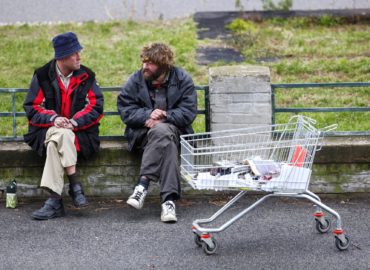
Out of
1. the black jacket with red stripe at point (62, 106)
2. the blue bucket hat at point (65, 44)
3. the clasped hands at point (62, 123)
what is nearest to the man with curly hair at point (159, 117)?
the black jacket with red stripe at point (62, 106)

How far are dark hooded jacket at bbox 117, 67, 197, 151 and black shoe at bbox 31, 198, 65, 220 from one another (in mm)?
769

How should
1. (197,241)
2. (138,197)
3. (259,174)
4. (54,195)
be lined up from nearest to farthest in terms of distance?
(259,174)
(197,241)
(138,197)
(54,195)

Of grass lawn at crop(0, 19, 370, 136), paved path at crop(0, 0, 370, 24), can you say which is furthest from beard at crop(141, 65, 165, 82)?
paved path at crop(0, 0, 370, 24)

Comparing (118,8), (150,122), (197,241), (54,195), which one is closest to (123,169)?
(150,122)

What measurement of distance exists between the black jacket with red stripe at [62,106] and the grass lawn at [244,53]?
154cm

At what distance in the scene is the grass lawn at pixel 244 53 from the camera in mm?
10453

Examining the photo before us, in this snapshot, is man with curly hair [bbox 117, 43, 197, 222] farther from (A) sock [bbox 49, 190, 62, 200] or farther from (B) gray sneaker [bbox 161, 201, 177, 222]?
(A) sock [bbox 49, 190, 62, 200]

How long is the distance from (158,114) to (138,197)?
2.44 feet

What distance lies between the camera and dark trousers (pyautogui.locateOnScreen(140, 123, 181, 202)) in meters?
7.67

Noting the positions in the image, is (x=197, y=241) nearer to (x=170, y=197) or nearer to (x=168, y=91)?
(x=170, y=197)

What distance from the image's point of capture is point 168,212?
7.62 metres

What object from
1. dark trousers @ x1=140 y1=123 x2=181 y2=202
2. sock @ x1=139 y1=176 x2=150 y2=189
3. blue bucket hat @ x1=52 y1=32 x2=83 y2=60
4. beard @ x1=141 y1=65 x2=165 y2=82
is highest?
blue bucket hat @ x1=52 y1=32 x2=83 y2=60

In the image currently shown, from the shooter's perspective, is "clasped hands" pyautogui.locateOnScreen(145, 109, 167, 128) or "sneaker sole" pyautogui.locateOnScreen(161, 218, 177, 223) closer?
"sneaker sole" pyautogui.locateOnScreen(161, 218, 177, 223)

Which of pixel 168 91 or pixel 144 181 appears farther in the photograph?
pixel 168 91
